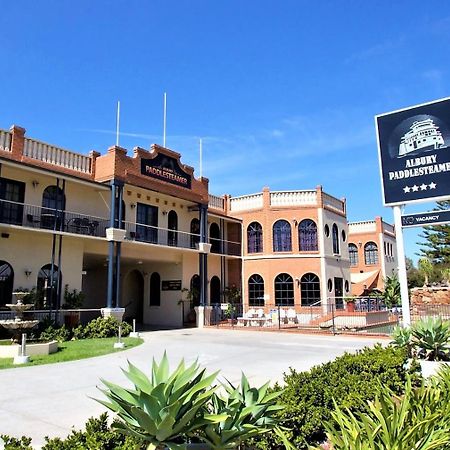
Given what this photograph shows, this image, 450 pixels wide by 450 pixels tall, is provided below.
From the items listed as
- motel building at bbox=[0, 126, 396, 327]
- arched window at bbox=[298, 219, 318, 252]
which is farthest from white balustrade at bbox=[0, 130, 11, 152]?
arched window at bbox=[298, 219, 318, 252]

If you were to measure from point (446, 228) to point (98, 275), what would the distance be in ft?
90.8

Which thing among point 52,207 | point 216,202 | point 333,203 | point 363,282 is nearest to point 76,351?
point 52,207

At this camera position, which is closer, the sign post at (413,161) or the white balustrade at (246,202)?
the sign post at (413,161)

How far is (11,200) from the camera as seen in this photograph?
17906 millimetres

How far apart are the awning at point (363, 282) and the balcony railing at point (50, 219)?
24838mm

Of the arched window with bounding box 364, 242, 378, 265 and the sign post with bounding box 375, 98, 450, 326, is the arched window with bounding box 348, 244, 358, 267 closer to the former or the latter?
the arched window with bounding box 364, 242, 378, 265

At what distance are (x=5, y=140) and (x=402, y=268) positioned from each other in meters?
16.1

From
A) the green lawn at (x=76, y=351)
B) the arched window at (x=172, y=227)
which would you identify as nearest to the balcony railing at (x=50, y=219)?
the arched window at (x=172, y=227)

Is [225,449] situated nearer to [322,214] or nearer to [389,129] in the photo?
[389,129]

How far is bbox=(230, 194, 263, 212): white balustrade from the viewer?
1206 inches

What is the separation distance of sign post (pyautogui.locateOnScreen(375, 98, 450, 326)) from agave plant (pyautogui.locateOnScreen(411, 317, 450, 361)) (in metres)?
1.66

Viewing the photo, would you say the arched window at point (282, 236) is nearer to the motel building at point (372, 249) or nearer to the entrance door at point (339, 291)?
the entrance door at point (339, 291)

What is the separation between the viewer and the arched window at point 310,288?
2839cm

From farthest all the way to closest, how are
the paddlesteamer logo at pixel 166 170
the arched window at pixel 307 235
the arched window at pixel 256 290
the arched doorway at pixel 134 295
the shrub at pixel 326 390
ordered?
1. the arched window at pixel 256 290
2. the arched window at pixel 307 235
3. the arched doorway at pixel 134 295
4. the paddlesteamer logo at pixel 166 170
5. the shrub at pixel 326 390
